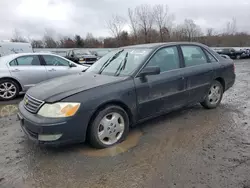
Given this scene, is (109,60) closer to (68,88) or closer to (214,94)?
(68,88)

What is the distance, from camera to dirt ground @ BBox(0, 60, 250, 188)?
247 cm

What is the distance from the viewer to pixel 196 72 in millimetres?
4305

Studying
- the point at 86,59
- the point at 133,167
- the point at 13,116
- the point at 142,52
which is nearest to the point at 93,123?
the point at 133,167

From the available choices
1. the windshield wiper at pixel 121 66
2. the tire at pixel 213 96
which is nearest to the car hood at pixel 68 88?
the windshield wiper at pixel 121 66

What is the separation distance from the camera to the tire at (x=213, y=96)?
4.78 metres

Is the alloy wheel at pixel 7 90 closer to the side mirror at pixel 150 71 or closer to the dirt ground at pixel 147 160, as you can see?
the dirt ground at pixel 147 160

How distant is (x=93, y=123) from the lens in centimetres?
304

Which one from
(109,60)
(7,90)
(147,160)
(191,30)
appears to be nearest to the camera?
(147,160)

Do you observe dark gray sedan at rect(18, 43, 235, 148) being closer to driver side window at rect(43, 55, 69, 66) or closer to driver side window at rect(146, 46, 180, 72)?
driver side window at rect(146, 46, 180, 72)

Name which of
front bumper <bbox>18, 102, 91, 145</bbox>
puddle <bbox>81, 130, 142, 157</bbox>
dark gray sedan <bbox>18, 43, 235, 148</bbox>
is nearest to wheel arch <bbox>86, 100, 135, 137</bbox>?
dark gray sedan <bbox>18, 43, 235, 148</bbox>

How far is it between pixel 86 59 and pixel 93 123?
1308 cm

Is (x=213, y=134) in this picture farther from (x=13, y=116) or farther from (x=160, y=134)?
(x=13, y=116)

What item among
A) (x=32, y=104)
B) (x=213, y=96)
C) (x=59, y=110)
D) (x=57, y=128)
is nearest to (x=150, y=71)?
(x=59, y=110)

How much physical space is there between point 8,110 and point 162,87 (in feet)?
13.5
